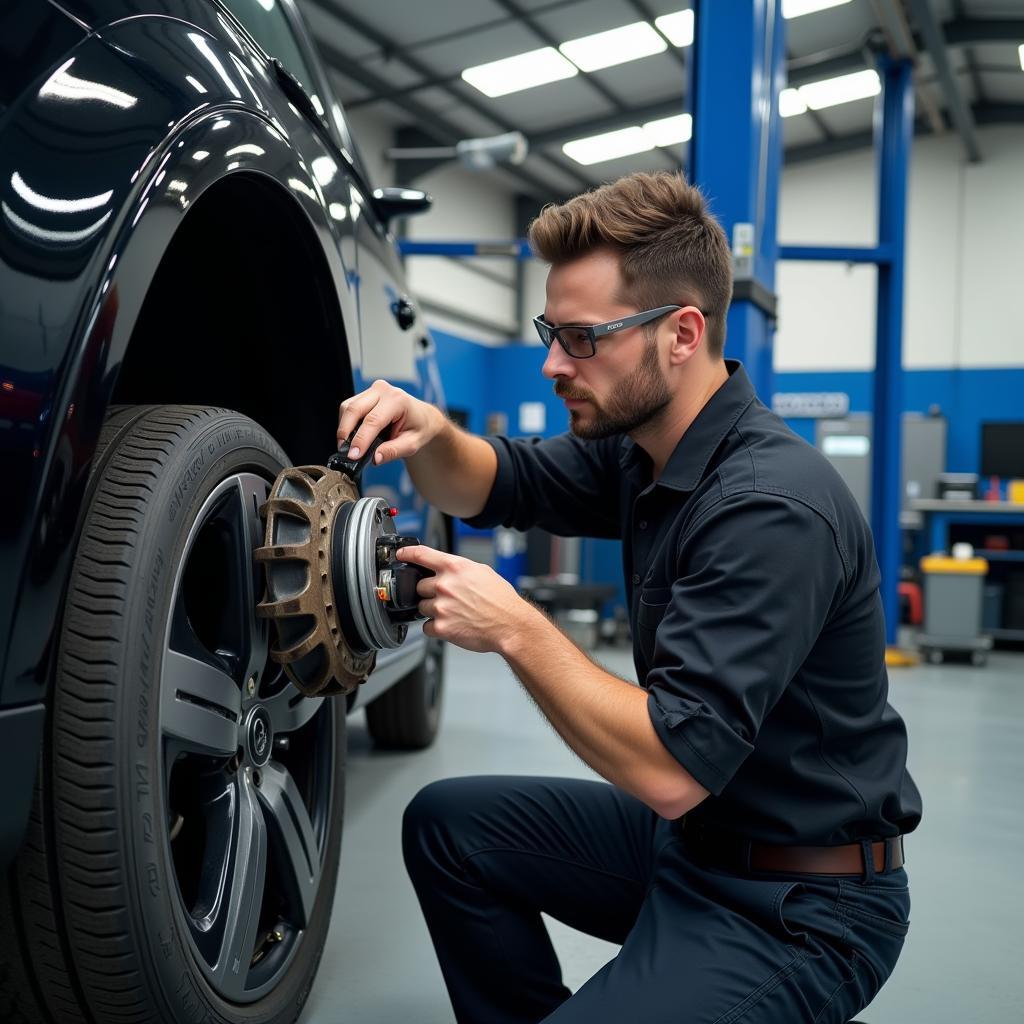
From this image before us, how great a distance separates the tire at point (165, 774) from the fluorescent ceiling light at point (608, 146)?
34.3ft

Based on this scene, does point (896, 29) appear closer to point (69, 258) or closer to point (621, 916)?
point (621, 916)

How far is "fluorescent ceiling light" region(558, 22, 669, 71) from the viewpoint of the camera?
28.6 feet

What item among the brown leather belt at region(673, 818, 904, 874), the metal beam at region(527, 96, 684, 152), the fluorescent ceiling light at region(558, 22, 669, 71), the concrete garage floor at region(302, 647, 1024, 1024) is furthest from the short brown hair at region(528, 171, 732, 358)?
the metal beam at region(527, 96, 684, 152)

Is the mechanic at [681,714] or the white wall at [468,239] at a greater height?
the white wall at [468,239]

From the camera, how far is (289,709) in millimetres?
1239

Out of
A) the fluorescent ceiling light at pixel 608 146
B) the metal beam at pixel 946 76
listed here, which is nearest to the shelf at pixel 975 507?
the metal beam at pixel 946 76

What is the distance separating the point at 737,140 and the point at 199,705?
240 centimetres

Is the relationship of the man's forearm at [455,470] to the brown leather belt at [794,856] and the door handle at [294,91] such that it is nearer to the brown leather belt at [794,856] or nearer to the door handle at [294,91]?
the door handle at [294,91]

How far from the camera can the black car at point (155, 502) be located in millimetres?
774

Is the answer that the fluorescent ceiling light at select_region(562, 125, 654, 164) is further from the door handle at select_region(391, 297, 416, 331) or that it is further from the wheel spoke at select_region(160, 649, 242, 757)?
the wheel spoke at select_region(160, 649, 242, 757)

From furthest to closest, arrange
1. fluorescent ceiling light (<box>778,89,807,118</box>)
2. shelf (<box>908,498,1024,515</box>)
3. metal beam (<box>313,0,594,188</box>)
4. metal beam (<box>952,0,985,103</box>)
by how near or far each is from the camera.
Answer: fluorescent ceiling light (<box>778,89,807,118</box>), metal beam (<box>952,0,985,103</box>), metal beam (<box>313,0,594,188</box>), shelf (<box>908,498,1024,515</box>)

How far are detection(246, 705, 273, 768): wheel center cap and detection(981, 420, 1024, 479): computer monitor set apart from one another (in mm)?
9172

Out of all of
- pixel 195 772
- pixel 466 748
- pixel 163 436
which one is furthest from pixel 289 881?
pixel 466 748

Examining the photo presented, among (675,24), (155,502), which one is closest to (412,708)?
(155,502)
